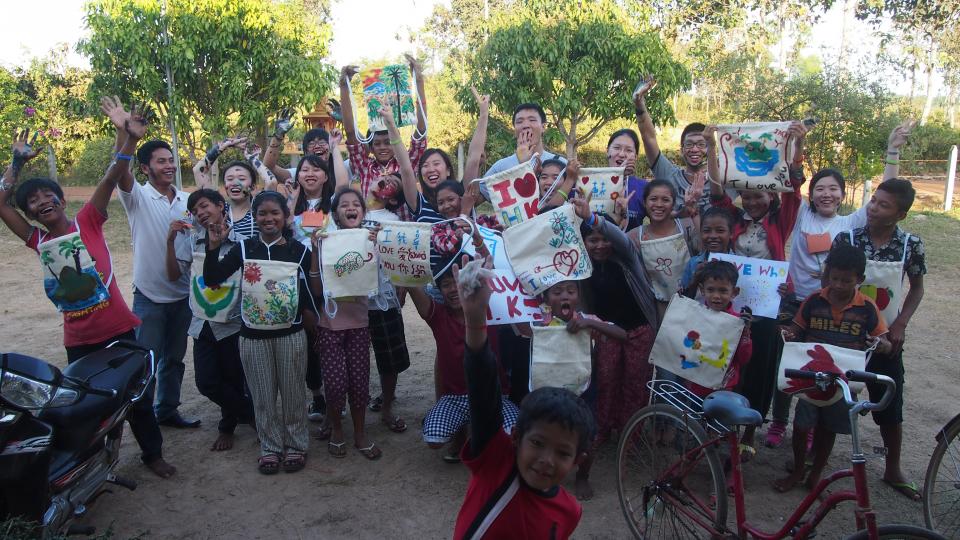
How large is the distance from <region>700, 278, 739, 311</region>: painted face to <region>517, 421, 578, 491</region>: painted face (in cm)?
206

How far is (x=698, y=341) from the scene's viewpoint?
11.8ft

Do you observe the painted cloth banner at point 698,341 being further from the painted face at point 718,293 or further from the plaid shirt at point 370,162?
Result: the plaid shirt at point 370,162

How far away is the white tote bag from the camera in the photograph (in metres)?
3.79

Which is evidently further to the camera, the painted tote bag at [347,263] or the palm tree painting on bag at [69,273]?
the painted tote bag at [347,263]

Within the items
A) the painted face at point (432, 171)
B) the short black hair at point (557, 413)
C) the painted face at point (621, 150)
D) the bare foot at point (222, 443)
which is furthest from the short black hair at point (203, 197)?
the short black hair at point (557, 413)

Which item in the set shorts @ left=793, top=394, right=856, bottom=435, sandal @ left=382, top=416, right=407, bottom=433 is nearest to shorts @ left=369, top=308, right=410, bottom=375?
sandal @ left=382, top=416, right=407, bottom=433

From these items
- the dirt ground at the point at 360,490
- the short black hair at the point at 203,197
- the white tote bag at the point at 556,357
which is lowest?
the dirt ground at the point at 360,490

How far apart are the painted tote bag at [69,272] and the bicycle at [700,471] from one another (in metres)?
3.24

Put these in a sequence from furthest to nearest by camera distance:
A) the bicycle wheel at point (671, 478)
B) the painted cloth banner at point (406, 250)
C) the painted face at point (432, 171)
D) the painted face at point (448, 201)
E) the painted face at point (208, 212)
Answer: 1. the painted face at point (432, 171)
2. the painted face at point (448, 201)
3. the painted face at point (208, 212)
4. the painted cloth banner at point (406, 250)
5. the bicycle wheel at point (671, 478)

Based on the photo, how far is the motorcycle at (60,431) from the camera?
9.45ft

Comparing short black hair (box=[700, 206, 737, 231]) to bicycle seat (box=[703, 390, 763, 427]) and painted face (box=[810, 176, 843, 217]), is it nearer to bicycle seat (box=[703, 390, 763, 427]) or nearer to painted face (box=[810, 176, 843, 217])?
painted face (box=[810, 176, 843, 217])

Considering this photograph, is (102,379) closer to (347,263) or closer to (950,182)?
(347,263)

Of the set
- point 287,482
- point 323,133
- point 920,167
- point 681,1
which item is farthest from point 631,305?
point 920,167

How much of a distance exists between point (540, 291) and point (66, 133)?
22359 millimetres
